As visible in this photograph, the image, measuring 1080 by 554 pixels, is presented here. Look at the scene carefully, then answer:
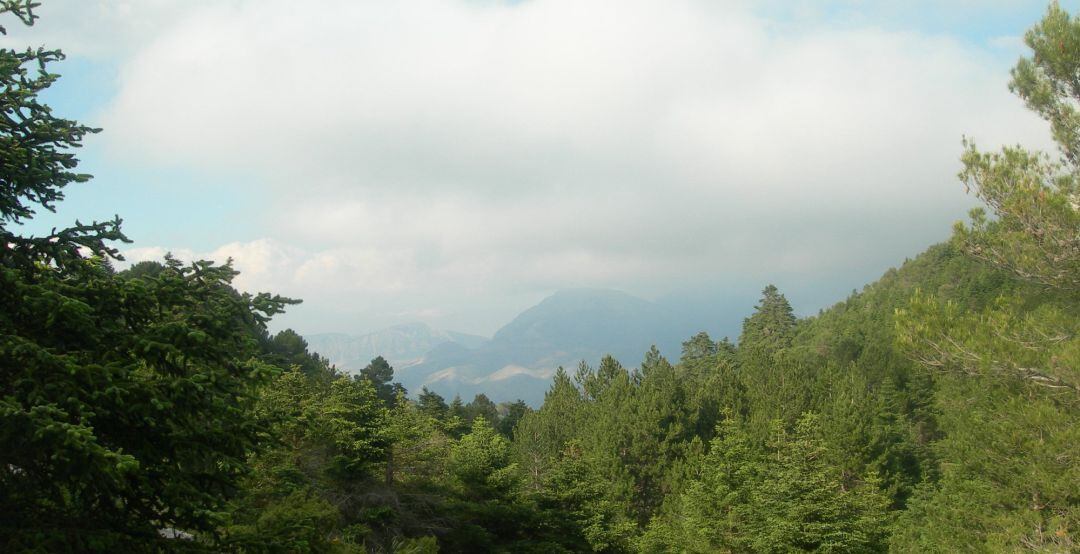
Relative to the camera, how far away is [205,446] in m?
5.48

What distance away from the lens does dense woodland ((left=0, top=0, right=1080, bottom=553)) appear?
206 inches

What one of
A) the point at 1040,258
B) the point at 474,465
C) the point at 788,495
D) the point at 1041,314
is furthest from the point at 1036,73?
the point at 474,465

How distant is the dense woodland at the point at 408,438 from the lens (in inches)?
206

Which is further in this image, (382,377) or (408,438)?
(382,377)

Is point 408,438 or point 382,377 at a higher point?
point 382,377

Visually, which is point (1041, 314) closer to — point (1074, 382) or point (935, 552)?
point (1074, 382)

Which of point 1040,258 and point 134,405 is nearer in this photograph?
Result: point 134,405

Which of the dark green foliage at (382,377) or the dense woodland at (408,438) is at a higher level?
the dark green foliage at (382,377)

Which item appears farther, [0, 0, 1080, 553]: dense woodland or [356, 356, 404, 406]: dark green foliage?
[356, 356, 404, 406]: dark green foliage

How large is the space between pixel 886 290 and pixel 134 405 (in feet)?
370

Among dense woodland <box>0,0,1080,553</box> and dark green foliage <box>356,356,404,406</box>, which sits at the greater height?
dark green foliage <box>356,356,404,406</box>

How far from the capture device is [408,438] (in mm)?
19188

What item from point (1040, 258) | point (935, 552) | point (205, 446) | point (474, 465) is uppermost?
point (1040, 258)

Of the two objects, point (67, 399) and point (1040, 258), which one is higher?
point (1040, 258)
